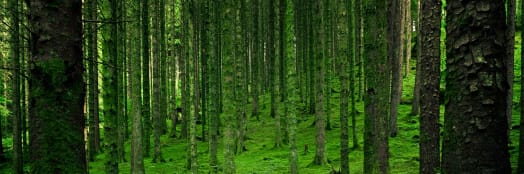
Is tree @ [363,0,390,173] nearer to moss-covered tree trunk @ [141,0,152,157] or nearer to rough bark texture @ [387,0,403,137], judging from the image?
rough bark texture @ [387,0,403,137]

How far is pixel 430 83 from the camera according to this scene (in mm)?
6523

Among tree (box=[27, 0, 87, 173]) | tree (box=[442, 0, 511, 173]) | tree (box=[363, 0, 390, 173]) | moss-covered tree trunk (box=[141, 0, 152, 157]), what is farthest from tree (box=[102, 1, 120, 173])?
tree (box=[442, 0, 511, 173])

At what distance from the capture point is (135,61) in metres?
12.5

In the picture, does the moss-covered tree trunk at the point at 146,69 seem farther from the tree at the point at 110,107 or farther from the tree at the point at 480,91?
the tree at the point at 480,91

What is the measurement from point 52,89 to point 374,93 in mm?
5354

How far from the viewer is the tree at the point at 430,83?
618cm

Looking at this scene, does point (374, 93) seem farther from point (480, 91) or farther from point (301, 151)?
point (301, 151)

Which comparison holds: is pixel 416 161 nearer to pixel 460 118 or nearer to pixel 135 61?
pixel 135 61

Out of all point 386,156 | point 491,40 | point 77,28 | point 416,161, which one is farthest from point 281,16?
point 491,40

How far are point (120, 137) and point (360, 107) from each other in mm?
13194

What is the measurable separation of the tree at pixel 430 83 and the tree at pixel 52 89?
189 inches

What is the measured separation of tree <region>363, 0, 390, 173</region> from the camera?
691 cm

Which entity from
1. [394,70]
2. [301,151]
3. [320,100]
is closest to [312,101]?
[301,151]

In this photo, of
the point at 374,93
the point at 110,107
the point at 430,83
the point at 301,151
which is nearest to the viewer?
the point at 430,83
